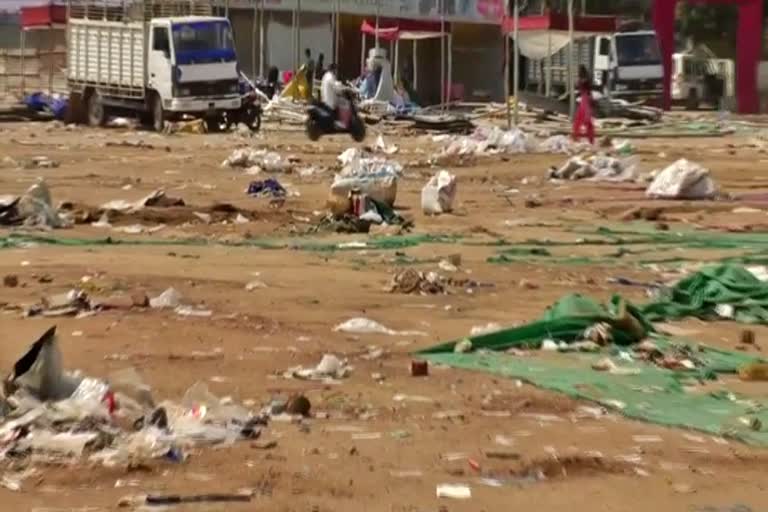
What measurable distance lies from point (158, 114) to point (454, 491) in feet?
105

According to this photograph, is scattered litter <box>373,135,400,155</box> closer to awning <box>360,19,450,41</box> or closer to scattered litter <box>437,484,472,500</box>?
awning <box>360,19,450,41</box>

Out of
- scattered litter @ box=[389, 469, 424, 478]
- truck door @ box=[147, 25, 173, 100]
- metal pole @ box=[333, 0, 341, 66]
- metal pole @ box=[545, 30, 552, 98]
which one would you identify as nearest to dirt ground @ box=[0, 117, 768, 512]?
scattered litter @ box=[389, 469, 424, 478]

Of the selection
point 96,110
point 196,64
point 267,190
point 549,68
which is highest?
point 196,64

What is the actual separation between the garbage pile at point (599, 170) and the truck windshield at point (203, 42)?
43.5ft

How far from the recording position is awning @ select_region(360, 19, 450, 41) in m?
47.8

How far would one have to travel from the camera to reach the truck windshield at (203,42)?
36.2 m

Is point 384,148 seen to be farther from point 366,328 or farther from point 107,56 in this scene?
point 366,328

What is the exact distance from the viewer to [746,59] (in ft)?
161

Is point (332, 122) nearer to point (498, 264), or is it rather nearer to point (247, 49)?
point (498, 264)

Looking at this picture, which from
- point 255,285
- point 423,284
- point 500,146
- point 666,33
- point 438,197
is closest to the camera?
point 423,284

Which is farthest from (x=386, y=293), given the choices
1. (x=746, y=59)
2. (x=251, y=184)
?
(x=746, y=59)

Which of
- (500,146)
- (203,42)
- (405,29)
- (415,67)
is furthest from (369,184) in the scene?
(415,67)

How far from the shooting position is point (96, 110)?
4097 cm

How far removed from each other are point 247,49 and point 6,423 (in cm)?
4792
